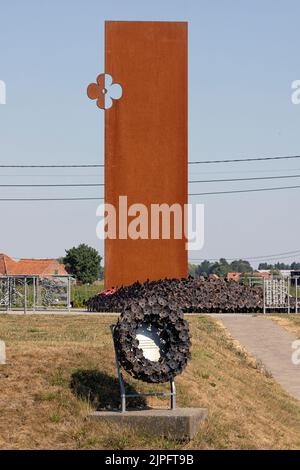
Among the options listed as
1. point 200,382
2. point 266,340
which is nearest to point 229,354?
point 266,340

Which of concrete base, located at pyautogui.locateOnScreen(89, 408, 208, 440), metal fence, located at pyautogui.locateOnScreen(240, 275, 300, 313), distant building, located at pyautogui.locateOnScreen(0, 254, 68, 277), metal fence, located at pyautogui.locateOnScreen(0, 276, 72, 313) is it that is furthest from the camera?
distant building, located at pyautogui.locateOnScreen(0, 254, 68, 277)

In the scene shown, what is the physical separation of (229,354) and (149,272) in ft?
→ 47.9

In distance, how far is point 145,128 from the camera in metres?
40.3

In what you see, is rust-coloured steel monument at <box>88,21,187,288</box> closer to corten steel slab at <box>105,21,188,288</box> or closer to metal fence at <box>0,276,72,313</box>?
corten steel slab at <box>105,21,188,288</box>

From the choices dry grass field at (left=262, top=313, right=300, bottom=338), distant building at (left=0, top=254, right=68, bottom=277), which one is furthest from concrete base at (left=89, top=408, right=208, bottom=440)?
distant building at (left=0, top=254, right=68, bottom=277)

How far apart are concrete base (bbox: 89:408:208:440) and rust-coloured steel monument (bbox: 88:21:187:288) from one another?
82.0 ft

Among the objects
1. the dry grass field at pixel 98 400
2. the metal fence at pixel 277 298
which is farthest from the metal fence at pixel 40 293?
the dry grass field at pixel 98 400

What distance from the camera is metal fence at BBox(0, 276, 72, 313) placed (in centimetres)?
4091

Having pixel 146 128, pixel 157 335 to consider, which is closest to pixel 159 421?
pixel 157 335

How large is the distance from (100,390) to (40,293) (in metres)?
26.6

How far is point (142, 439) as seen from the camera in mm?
14641

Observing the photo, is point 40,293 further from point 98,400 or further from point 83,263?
point 83,263

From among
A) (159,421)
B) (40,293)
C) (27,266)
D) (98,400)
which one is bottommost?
(159,421)
